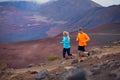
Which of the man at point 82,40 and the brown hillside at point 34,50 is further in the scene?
the brown hillside at point 34,50

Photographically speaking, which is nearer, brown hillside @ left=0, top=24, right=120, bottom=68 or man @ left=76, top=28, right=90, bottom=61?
man @ left=76, top=28, right=90, bottom=61

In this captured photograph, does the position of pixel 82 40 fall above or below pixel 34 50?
above

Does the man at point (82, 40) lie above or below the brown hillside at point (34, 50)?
above

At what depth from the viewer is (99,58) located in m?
10.1

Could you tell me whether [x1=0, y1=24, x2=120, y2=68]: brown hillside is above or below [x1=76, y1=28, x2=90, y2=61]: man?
below

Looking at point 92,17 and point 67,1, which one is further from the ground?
point 67,1

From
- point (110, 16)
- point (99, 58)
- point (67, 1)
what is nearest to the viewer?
point (99, 58)

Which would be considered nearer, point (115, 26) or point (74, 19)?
point (115, 26)

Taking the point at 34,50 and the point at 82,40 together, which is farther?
the point at 34,50

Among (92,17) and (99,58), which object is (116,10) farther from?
(99,58)

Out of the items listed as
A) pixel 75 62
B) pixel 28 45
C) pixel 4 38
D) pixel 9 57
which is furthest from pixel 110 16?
pixel 75 62

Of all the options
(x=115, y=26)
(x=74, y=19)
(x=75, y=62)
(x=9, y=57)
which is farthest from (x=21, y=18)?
(x=75, y=62)

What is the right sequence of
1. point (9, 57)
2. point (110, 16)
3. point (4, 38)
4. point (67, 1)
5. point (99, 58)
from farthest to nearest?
point (67, 1), point (110, 16), point (4, 38), point (9, 57), point (99, 58)

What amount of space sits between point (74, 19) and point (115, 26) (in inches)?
739
